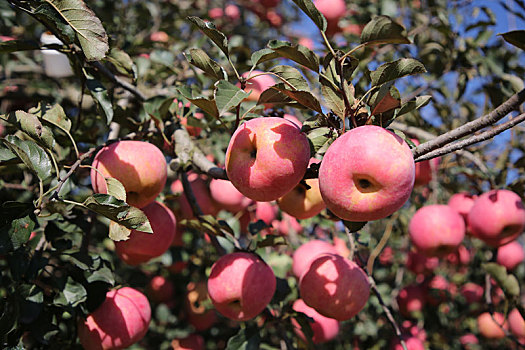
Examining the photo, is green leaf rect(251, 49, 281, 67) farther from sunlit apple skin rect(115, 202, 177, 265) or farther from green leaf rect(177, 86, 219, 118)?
sunlit apple skin rect(115, 202, 177, 265)

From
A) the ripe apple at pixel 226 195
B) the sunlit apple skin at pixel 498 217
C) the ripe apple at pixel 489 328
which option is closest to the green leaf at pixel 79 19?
the ripe apple at pixel 226 195

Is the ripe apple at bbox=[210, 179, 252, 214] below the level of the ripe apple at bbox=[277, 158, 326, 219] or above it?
below

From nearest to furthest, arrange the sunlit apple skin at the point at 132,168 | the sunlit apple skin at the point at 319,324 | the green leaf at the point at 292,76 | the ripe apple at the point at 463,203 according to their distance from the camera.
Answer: the green leaf at the point at 292,76 → the sunlit apple skin at the point at 132,168 → the sunlit apple skin at the point at 319,324 → the ripe apple at the point at 463,203

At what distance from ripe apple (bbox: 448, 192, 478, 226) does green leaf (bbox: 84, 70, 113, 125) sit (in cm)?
149

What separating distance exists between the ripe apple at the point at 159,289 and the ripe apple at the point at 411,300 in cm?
130

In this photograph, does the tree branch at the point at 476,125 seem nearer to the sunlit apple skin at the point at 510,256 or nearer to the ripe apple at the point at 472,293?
the sunlit apple skin at the point at 510,256

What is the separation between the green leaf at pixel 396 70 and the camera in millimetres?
697

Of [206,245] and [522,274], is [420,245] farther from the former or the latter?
[522,274]

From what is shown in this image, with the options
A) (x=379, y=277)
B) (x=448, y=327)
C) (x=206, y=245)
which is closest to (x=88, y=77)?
(x=206, y=245)

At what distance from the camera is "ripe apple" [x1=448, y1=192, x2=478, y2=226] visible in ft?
5.64

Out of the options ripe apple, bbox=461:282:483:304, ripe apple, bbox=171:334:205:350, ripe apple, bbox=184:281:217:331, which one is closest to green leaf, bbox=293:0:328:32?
ripe apple, bbox=184:281:217:331

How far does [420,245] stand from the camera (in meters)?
1.64

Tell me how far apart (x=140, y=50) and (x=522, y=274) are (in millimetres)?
2979

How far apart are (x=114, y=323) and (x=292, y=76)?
81 cm
